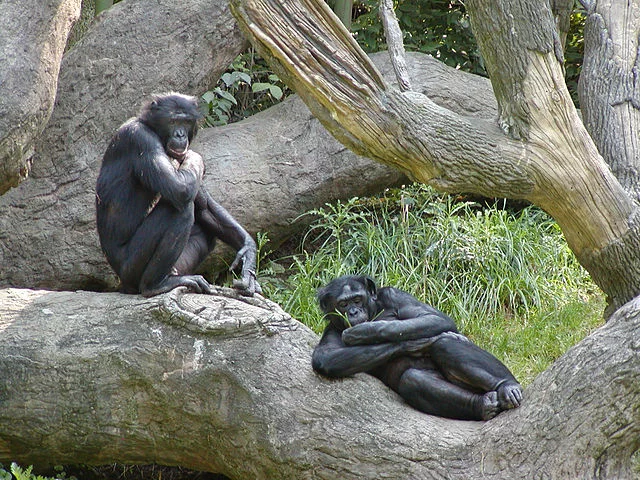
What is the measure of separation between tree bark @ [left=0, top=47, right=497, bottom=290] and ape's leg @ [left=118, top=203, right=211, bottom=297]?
1.93 meters

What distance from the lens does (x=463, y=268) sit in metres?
7.76

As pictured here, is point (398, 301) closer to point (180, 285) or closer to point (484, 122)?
point (484, 122)

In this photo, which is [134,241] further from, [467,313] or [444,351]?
[467,313]

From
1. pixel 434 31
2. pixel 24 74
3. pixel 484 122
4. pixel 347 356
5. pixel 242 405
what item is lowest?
pixel 242 405

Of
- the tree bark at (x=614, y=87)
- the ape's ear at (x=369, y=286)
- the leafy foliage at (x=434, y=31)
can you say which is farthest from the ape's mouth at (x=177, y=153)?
the leafy foliage at (x=434, y=31)

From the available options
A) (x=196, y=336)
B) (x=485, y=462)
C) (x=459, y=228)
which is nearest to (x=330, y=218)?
(x=459, y=228)

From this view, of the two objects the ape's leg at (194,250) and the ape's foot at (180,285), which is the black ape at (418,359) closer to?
Answer: the ape's foot at (180,285)

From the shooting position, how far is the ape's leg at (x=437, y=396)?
4629 millimetres

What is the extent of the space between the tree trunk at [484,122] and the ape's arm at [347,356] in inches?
41.1

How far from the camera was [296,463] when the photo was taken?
4414 millimetres

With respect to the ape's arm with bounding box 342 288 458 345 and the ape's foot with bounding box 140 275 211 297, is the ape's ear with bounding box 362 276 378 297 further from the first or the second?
the ape's foot with bounding box 140 275 211 297

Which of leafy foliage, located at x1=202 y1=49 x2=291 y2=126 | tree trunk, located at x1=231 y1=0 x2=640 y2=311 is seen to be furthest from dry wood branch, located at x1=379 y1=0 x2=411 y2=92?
leafy foliage, located at x1=202 y1=49 x2=291 y2=126

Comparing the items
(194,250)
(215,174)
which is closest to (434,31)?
(215,174)

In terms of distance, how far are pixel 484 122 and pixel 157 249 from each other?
2.18m
